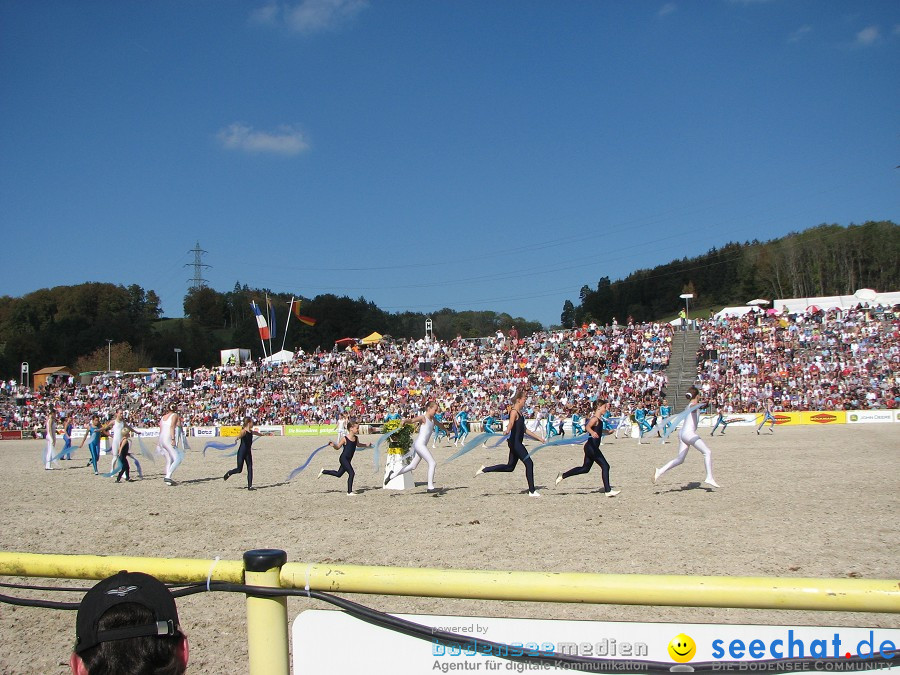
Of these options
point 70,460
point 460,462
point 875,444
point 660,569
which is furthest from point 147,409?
point 660,569

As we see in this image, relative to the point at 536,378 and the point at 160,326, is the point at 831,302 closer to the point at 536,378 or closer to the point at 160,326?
the point at 536,378

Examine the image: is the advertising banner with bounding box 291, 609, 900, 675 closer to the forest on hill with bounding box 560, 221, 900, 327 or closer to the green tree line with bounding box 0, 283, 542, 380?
the green tree line with bounding box 0, 283, 542, 380

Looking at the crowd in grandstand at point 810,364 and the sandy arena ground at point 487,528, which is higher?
the crowd in grandstand at point 810,364

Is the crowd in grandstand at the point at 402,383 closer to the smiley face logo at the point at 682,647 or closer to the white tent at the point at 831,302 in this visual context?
the white tent at the point at 831,302

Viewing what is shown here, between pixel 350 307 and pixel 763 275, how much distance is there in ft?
170

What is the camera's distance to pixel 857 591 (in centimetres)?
183

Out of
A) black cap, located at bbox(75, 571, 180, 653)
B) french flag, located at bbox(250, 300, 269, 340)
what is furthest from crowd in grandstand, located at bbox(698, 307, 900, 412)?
french flag, located at bbox(250, 300, 269, 340)

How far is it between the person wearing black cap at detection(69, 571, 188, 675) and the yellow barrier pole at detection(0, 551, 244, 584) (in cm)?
44

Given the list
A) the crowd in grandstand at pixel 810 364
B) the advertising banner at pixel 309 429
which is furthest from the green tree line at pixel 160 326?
the crowd in grandstand at pixel 810 364

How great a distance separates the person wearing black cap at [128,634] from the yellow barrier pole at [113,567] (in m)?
0.44

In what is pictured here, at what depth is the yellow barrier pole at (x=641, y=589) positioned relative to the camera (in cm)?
184

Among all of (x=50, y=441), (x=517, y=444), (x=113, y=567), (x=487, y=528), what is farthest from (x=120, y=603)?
(x=50, y=441)

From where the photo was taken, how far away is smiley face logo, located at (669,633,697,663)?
194 cm

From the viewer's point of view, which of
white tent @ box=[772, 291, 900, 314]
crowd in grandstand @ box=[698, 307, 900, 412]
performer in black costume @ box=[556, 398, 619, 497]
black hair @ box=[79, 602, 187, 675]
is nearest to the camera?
black hair @ box=[79, 602, 187, 675]
